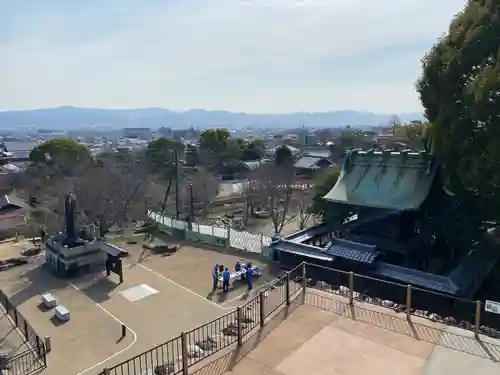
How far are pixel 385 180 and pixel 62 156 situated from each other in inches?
1244

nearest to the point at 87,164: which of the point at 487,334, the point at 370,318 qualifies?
the point at 370,318

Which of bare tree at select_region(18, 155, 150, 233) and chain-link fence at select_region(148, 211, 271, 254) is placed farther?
bare tree at select_region(18, 155, 150, 233)

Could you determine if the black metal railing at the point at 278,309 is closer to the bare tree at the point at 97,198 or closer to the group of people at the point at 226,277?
the group of people at the point at 226,277

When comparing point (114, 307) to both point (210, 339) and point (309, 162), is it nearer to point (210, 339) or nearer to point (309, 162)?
point (210, 339)

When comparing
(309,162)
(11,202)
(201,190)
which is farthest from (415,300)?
(309,162)

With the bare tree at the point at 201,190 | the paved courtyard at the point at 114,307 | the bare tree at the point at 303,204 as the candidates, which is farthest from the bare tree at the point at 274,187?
the paved courtyard at the point at 114,307

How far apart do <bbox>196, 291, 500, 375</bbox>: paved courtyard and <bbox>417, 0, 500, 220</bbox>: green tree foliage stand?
20.0 feet

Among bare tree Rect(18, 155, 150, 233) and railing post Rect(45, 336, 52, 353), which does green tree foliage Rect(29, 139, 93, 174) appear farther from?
railing post Rect(45, 336, 52, 353)

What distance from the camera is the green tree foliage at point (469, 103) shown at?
41.5 ft

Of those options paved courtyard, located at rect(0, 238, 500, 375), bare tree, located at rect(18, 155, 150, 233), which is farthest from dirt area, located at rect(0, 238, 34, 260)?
paved courtyard, located at rect(0, 238, 500, 375)

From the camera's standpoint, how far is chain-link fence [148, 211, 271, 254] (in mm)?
21719

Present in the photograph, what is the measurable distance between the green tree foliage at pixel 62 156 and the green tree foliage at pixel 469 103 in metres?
32.0

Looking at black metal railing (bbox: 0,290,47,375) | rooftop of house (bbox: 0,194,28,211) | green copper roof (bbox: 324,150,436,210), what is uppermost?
green copper roof (bbox: 324,150,436,210)

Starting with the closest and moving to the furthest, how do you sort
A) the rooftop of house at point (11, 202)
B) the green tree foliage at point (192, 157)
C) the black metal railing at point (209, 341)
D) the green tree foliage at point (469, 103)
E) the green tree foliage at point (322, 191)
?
1. the black metal railing at point (209, 341)
2. the green tree foliage at point (469, 103)
3. the green tree foliage at point (322, 191)
4. the rooftop of house at point (11, 202)
5. the green tree foliage at point (192, 157)
